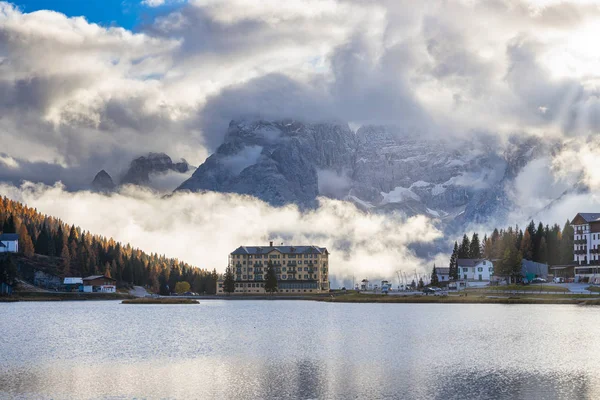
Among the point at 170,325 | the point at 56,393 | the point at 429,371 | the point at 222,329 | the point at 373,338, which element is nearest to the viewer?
the point at 56,393

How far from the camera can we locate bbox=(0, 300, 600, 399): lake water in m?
59.7

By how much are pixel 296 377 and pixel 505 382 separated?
17060 mm

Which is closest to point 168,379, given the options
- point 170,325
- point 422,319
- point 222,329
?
point 222,329

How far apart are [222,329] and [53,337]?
25608 millimetres

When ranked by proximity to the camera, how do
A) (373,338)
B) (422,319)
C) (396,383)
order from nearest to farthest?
(396,383), (373,338), (422,319)

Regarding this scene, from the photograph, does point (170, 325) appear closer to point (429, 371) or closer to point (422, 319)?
point (422, 319)

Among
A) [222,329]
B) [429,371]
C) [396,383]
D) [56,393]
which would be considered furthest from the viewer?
[222,329]

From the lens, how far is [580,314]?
14500 centimetres

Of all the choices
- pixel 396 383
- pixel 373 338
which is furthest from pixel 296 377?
pixel 373 338

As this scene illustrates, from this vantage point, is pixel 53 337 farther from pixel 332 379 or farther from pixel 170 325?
pixel 332 379

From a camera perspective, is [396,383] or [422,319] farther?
[422,319]

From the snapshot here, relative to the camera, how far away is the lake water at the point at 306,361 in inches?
2349

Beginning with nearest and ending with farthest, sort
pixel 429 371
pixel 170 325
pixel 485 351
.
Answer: pixel 429 371
pixel 485 351
pixel 170 325

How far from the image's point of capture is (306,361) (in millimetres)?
76375
